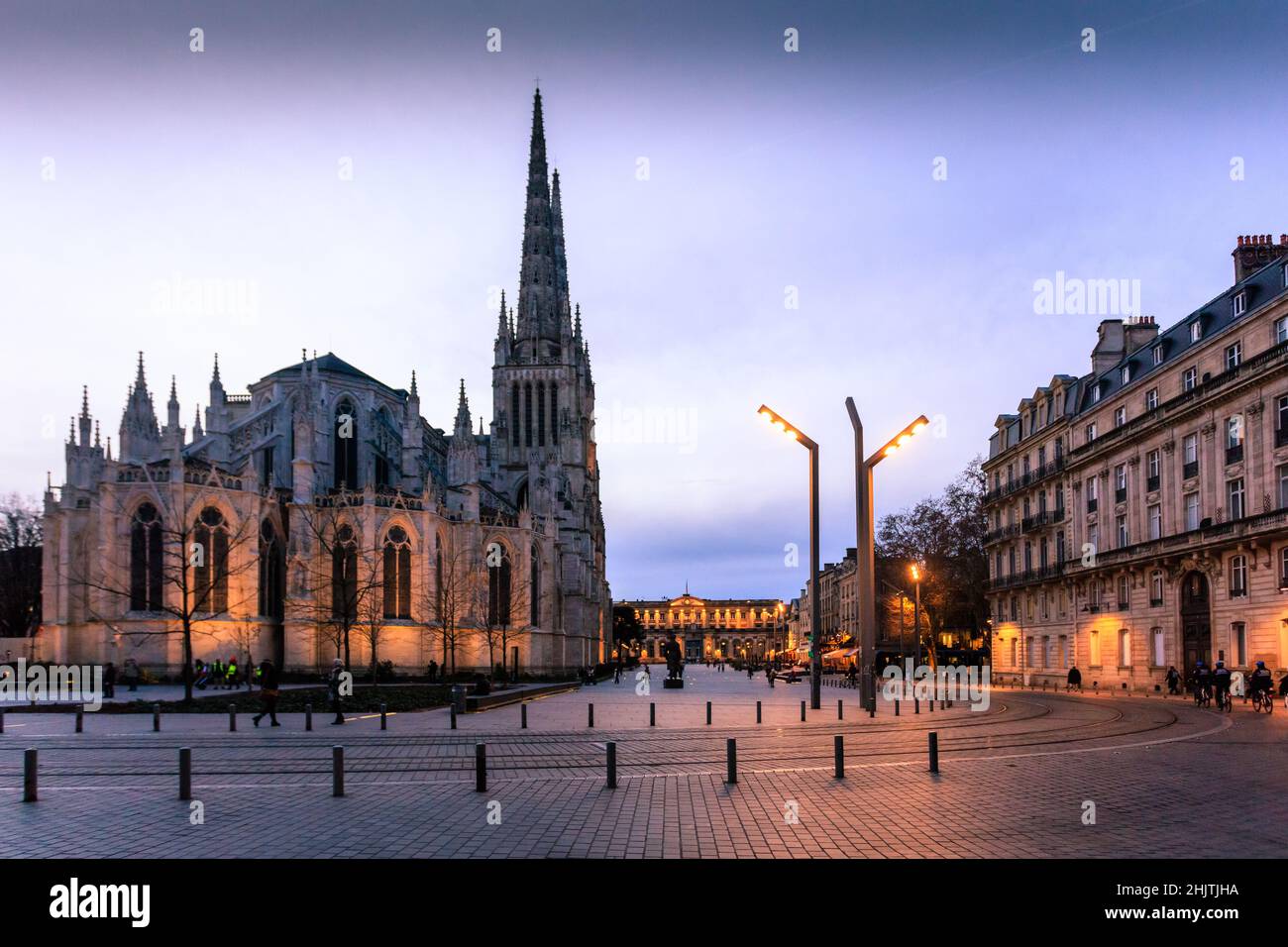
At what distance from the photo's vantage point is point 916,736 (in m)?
21.2

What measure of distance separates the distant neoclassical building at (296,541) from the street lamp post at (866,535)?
80.7 feet

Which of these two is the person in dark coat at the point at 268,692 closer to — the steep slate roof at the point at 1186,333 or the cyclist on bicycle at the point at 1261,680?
the cyclist on bicycle at the point at 1261,680

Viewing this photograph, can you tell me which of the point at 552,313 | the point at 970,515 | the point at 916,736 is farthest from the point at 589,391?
the point at 916,736

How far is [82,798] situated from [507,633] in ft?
174

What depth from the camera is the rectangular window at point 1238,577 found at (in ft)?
131

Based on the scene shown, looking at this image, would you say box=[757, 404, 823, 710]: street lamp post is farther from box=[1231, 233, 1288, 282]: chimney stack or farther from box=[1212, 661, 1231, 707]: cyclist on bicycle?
box=[1231, 233, 1288, 282]: chimney stack

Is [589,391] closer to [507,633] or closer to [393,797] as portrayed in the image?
[507,633]

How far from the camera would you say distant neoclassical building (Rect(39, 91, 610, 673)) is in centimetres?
5216

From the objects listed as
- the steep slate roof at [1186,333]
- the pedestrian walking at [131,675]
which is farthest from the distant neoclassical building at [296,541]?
the steep slate roof at [1186,333]

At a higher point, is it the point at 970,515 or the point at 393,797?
the point at 970,515

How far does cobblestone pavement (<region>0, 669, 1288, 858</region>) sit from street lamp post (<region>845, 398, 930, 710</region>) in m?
2.57

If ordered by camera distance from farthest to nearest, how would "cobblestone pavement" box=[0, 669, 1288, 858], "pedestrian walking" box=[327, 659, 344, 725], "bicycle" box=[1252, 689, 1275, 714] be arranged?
"bicycle" box=[1252, 689, 1275, 714], "pedestrian walking" box=[327, 659, 344, 725], "cobblestone pavement" box=[0, 669, 1288, 858]

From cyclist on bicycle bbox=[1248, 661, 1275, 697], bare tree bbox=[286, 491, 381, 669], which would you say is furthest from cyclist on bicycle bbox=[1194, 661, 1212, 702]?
bare tree bbox=[286, 491, 381, 669]

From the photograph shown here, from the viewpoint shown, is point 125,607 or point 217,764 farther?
point 125,607
